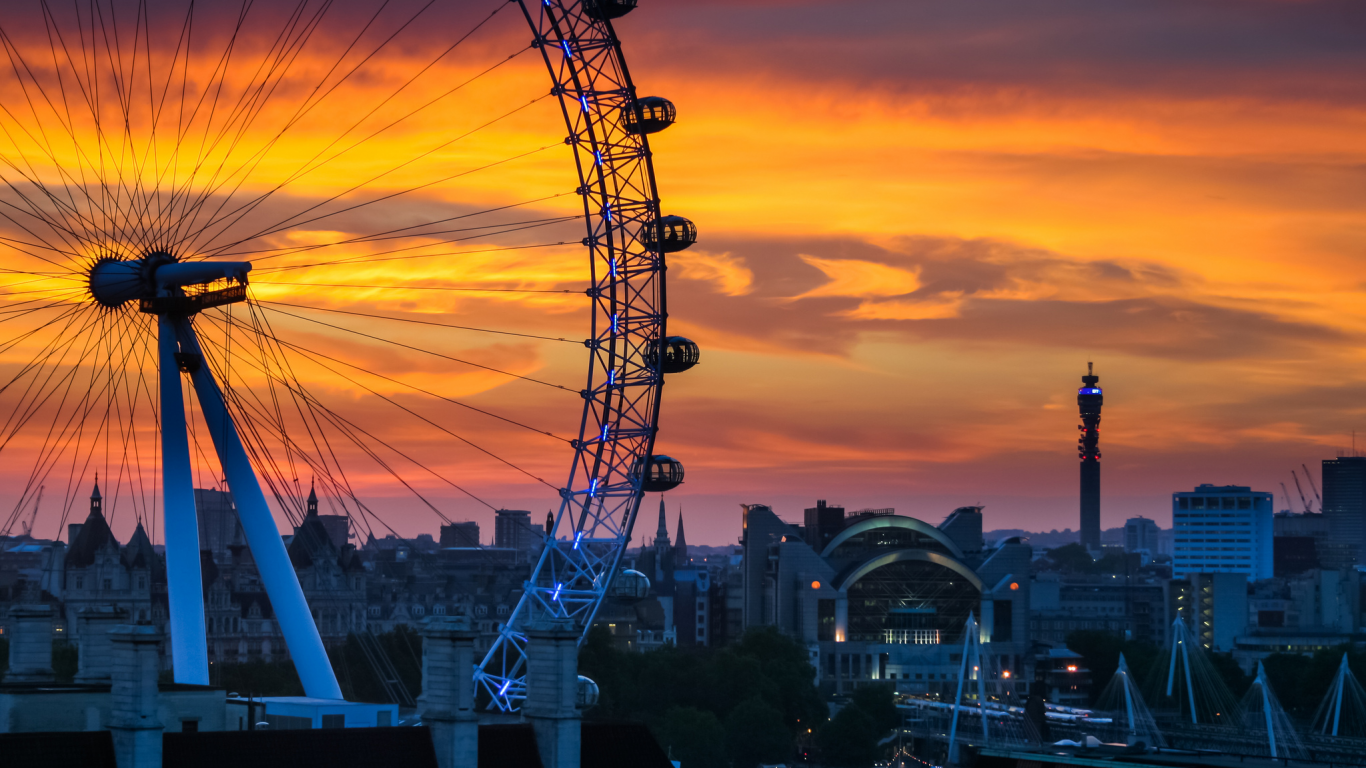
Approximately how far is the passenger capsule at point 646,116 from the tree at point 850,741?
101014 mm

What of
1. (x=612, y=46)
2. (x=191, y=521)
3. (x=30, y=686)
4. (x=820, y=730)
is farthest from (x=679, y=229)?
(x=820, y=730)

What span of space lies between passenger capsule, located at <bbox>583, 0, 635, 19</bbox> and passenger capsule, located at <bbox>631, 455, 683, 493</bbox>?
17941mm

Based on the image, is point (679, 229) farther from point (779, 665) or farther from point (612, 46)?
point (779, 665)

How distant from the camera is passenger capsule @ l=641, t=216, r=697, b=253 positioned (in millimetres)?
82500

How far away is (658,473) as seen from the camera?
85000 mm

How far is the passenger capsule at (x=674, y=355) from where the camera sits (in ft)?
273

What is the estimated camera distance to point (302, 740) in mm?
47312

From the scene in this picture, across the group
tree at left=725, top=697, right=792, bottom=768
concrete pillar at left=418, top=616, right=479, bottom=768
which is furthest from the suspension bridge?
concrete pillar at left=418, top=616, right=479, bottom=768

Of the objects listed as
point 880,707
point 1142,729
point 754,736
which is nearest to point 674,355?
point 754,736

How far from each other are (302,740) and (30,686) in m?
Result: 12.1

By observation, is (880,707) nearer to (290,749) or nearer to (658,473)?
(658,473)

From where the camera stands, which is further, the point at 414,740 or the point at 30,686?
the point at 30,686

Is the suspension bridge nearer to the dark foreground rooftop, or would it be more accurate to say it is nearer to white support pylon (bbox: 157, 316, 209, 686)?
white support pylon (bbox: 157, 316, 209, 686)

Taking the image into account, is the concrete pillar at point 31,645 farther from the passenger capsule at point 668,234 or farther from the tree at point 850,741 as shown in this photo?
the tree at point 850,741
